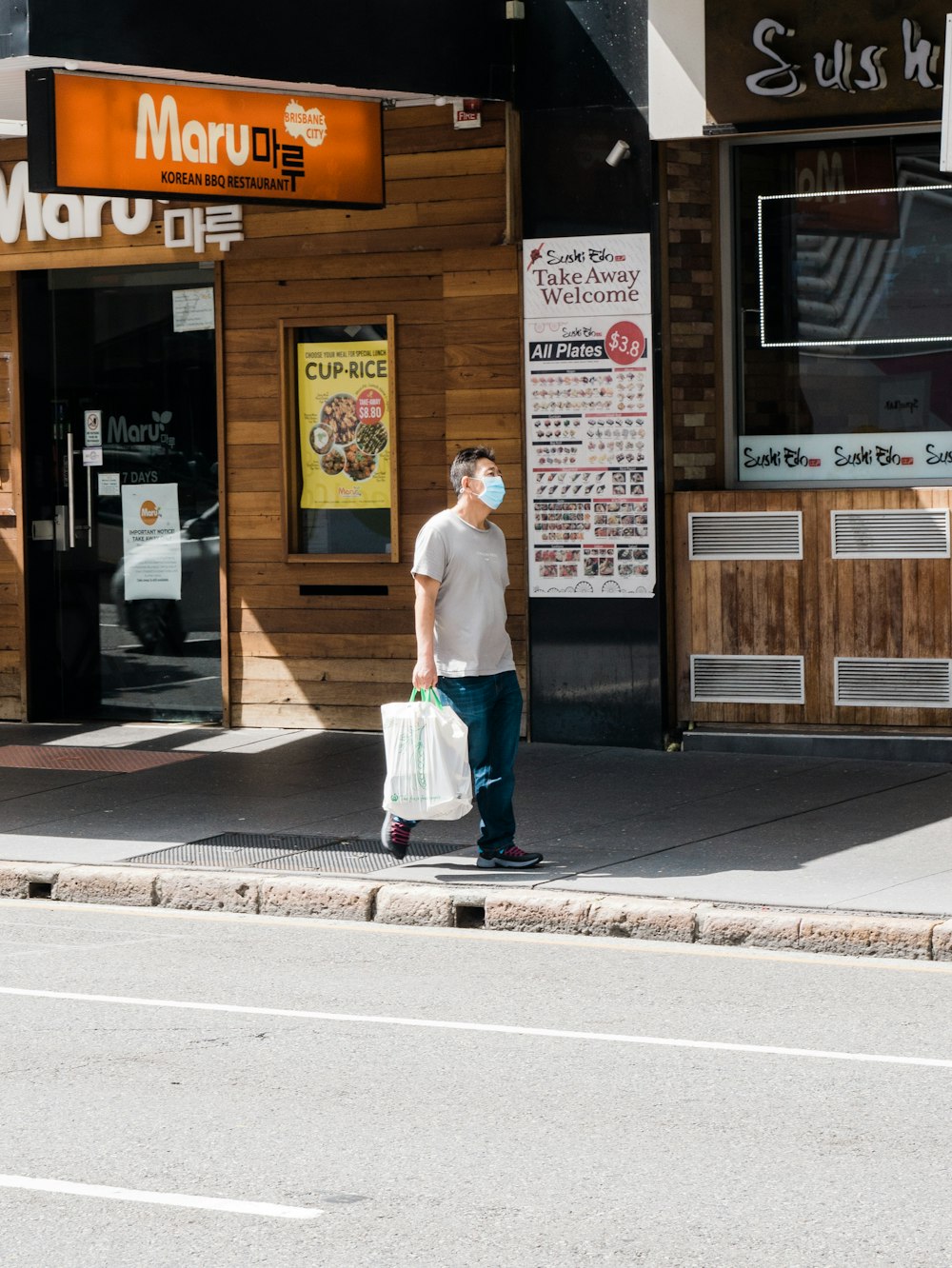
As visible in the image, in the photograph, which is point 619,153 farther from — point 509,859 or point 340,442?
point 509,859

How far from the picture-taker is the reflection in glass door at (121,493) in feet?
42.8

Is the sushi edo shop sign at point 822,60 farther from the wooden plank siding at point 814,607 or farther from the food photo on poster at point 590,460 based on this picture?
the wooden plank siding at point 814,607

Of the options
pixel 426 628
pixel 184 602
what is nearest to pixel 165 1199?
pixel 426 628

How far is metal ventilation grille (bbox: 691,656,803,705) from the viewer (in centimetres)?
1159

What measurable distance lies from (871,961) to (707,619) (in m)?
4.60

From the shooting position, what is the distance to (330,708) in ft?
41.3

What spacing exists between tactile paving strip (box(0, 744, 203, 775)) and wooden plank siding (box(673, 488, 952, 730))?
3.22 metres

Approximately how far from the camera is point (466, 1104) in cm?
548

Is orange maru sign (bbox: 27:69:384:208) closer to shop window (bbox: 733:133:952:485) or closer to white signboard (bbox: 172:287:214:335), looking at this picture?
white signboard (bbox: 172:287:214:335)

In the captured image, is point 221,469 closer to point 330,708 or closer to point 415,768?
point 330,708

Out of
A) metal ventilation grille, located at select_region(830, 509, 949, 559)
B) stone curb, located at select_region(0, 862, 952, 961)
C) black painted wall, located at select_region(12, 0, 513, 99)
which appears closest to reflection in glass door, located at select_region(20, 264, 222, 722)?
black painted wall, located at select_region(12, 0, 513, 99)

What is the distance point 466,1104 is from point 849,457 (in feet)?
22.9

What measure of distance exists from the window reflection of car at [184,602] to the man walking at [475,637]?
4524 mm

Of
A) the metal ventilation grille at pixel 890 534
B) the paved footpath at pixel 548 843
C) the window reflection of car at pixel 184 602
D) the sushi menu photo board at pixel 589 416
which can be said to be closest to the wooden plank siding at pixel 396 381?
the sushi menu photo board at pixel 589 416
